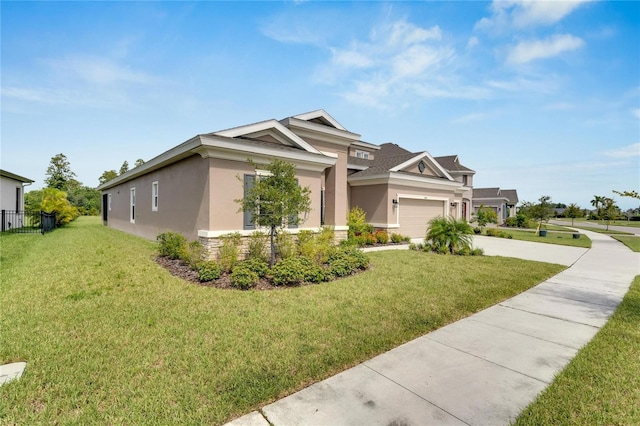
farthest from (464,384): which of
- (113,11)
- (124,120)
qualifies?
(124,120)

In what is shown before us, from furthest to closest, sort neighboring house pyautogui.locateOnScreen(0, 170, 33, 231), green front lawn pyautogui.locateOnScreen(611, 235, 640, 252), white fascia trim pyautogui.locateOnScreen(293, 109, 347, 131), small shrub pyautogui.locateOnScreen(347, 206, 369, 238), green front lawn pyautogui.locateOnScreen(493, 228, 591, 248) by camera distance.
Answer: neighboring house pyautogui.locateOnScreen(0, 170, 33, 231) → green front lawn pyautogui.locateOnScreen(493, 228, 591, 248) → green front lawn pyautogui.locateOnScreen(611, 235, 640, 252) → small shrub pyautogui.locateOnScreen(347, 206, 369, 238) → white fascia trim pyautogui.locateOnScreen(293, 109, 347, 131)

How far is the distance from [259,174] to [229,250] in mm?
2901

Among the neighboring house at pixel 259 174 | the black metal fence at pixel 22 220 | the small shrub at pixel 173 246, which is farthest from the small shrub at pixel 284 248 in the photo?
the black metal fence at pixel 22 220

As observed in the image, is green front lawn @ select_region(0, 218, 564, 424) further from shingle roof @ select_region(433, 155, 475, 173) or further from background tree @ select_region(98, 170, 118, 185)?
background tree @ select_region(98, 170, 118, 185)

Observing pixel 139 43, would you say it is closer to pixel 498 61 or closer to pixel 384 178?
pixel 384 178

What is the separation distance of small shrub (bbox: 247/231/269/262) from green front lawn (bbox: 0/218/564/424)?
2333mm

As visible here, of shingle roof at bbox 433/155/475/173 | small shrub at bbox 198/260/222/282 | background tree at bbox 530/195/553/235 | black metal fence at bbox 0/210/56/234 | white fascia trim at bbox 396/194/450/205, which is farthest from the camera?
shingle roof at bbox 433/155/475/173

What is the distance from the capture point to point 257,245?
8984 millimetres

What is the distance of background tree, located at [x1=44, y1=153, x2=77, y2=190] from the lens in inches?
1950

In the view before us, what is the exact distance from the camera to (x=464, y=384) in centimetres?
315

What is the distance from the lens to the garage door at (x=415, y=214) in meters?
17.2

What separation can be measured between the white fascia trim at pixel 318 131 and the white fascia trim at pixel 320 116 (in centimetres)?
31

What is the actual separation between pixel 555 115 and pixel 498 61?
15.1 feet

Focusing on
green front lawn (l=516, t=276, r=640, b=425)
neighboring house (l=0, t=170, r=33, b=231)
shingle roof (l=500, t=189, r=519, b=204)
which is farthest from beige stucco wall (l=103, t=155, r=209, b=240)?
shingle roof (l=500, t=189, r=519, b=204)
